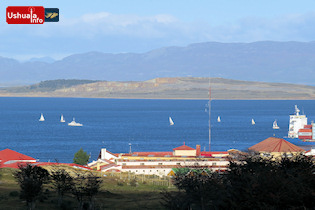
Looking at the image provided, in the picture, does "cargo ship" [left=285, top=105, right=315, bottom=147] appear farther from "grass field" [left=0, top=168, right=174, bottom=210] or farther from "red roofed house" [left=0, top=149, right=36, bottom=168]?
"grass field" [left=0, top=168, right=174, bottom=210]

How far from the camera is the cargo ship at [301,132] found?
118700 millimetres

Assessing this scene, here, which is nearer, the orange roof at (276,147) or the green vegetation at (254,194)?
the green vegetation at (254,194)

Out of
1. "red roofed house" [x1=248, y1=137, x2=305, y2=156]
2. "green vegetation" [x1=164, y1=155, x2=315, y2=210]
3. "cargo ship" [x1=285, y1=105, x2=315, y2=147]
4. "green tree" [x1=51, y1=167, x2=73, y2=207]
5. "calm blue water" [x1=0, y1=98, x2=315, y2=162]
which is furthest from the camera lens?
"cargo ship" [x1=285, y1=105, x2=315, y2=147]

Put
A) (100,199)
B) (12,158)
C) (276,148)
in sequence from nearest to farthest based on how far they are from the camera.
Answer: (100,199), (12,158), (276,148)

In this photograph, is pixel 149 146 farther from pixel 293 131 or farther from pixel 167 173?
pixel 167 173

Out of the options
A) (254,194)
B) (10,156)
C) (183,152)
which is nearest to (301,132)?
(183,152)

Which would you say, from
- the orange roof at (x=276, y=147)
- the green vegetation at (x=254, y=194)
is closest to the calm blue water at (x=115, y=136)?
Result: the orange roof at (x=276, y=147)

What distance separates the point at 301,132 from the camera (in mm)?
130500

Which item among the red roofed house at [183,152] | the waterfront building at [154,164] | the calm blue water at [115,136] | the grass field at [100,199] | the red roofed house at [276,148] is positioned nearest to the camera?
the grass field at [100,199]

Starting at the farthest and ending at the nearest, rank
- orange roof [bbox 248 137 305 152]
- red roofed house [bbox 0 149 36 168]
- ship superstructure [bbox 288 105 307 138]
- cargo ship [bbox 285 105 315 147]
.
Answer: ship superstructure [bbox 288 105 307 138]
cargo ship [bbox 285 105 315 147]
orange roof [bbox 248 137 305 152]
red roofed house [bbox 0 149 36 168]

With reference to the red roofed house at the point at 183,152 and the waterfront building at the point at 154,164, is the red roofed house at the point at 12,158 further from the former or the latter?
the red roofed house at the point at 183,152

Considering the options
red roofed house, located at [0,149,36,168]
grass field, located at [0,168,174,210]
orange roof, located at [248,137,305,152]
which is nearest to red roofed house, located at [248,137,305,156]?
orange roof, located at [248,137,305,152]

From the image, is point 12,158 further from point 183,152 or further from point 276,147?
point 276,147

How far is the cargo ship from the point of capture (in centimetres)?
11870
